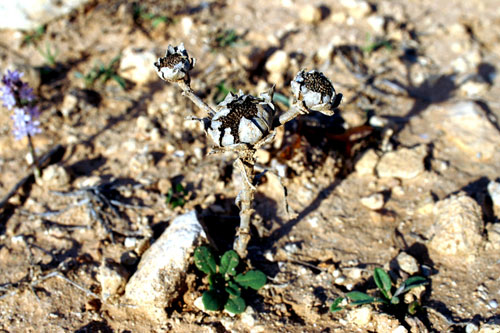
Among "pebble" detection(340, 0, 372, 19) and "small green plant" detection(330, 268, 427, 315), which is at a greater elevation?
"pebble" detection(340, 0, 372, 19)

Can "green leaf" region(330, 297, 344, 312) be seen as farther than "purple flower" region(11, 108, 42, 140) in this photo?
No

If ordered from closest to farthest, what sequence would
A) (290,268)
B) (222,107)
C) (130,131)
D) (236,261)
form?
(222,107) < (236,261) < (290,268) < (130,131)

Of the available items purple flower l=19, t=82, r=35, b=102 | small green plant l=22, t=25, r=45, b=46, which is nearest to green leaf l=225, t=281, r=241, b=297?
purple flower l=19, t=82, r=35, b=102

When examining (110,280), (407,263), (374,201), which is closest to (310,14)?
(374,201)

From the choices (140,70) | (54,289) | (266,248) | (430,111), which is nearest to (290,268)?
(266,248)

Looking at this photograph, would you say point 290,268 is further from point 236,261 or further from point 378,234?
point 378,234

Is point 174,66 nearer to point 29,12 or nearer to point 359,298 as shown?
point 359,298

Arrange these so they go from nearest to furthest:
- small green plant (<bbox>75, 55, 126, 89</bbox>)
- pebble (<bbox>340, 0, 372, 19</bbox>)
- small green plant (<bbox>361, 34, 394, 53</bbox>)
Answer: small green plant (<bbox>75, 55, 126, 89</bbox>), small green plant (<bbox>361, 34, 394, 53</bbox>), pebble (<bbox>340, 0, 372, 19</bbox>)

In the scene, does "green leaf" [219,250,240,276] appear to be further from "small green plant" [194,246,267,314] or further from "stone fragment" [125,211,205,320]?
"stone fragment" [125,211,205,320]
